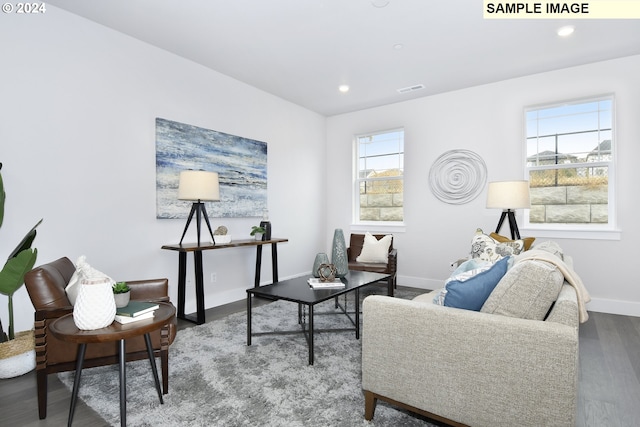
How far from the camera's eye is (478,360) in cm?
144

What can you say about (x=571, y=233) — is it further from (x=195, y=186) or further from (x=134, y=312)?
(x=134, y=312)

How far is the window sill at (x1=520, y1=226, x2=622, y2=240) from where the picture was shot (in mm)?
3770

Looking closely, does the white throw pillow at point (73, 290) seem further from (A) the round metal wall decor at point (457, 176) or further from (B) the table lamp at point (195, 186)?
(A) the round metal wall decor at point (457, 176)

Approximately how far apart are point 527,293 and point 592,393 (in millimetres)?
1216

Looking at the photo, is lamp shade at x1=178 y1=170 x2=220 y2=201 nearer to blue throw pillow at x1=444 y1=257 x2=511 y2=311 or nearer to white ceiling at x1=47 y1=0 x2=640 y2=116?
white ceiling at x1=47 y1=0 x2=640 y2=116

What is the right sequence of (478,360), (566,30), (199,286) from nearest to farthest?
(478,360), (566,30), (199,286)

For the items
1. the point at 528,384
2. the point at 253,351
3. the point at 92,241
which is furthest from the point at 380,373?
the point at 92,241

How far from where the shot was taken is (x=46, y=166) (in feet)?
9.04

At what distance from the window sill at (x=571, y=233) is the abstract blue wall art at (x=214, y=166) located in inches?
130

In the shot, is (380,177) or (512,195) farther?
(380,177)

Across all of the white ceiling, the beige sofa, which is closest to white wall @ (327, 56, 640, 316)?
the white ceiling

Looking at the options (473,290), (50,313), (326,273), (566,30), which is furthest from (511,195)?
(50,313)

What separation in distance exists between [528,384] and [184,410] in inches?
65.6

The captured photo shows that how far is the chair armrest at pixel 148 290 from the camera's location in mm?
2459
